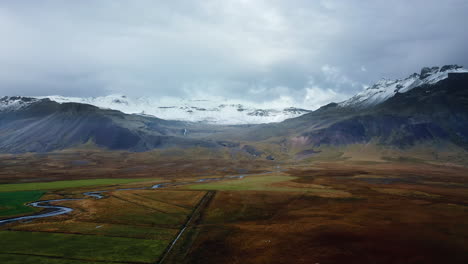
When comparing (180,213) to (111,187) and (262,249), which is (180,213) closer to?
(262,249)

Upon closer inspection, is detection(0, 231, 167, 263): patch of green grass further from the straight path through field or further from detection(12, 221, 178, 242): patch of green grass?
detection(12, 221, 178, 242): patch of green grass

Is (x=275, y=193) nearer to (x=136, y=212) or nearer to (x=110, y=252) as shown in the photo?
(x=136, y=212)

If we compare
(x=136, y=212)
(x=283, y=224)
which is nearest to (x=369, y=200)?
(x=283, y=224)

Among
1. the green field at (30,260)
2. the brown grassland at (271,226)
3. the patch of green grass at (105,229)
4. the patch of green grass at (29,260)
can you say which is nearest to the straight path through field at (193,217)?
the brown grassland at (271,226)

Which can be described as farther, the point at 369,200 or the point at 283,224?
the point at 369,200

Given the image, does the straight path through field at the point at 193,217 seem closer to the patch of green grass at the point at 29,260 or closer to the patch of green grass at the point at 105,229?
the patch of green grass at the point at 105,229

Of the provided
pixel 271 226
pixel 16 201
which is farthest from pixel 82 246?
pixel 16 201

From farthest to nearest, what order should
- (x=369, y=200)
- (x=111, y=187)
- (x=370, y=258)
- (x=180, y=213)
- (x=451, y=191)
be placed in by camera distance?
1. (x=111, y=187)
2. (x=451, y=191)
3. (x=369, y=200)
4. (x=180, y=213)
5. (x=370, y=258)

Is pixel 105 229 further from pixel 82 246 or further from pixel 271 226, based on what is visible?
pixel 271 226

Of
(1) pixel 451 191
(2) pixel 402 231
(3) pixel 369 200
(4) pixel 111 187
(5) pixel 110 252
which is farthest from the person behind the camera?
(4) pixel 111 187
